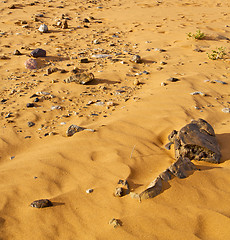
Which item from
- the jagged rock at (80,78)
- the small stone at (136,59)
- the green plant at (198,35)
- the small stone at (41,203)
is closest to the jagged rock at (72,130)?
the small stone at (41,203)

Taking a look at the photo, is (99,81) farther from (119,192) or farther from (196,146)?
(119,192)

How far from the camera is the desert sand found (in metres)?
2.01

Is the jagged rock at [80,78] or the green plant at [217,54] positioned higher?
the green plant at [217,54]

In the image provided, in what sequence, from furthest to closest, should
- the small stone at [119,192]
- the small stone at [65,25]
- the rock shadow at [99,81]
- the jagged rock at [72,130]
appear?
1. the small stone at [65,25]
2. the rock shadow at [99,81]
3. the jagged rock at [72,130]
4. the small stone at [119,192]

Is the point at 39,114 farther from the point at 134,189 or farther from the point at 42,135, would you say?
the point at 134,189

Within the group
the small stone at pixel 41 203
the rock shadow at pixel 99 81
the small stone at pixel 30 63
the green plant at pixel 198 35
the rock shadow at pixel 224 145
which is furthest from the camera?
the green plant at pixel 198 35

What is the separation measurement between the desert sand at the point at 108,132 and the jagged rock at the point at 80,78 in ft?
0.33

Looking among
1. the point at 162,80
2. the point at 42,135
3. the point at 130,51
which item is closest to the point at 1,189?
the point at 42,135

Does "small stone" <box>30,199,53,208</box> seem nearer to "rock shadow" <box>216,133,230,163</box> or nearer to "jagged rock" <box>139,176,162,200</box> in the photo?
"jagged rock" <box>139,176,162,200</box>

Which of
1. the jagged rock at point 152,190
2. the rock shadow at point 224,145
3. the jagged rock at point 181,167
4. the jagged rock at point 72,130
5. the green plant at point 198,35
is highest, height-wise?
the green plant at point 198,35

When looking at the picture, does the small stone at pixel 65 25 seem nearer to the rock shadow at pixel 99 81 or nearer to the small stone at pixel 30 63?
the small stone at pixel 30 63

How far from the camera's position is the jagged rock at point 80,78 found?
4484 millimetres

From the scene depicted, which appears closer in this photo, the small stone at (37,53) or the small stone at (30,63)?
the small stone at (30,63)

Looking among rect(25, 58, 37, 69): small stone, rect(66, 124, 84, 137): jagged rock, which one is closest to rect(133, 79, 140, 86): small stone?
rect(66, 124, 84, 137): jagged rock
